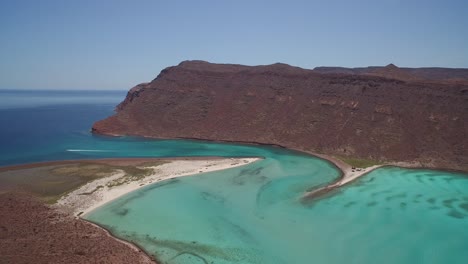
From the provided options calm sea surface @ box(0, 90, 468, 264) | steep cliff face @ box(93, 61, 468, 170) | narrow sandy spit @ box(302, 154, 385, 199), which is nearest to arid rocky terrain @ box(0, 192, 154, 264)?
calm sea surface @ box(0, 90, 468, 264)

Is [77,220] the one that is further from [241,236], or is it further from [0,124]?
[0,124]

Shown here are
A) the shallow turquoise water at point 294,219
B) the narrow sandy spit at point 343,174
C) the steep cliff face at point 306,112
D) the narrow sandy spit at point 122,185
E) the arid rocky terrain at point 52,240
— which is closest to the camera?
the arid rocky terrain at point 52,240

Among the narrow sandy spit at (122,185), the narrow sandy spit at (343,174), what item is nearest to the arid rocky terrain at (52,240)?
the narrow sandy spit at (122,185)

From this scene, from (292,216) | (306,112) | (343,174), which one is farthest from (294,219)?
(306,112)

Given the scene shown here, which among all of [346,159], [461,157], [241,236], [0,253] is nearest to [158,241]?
[241,236]

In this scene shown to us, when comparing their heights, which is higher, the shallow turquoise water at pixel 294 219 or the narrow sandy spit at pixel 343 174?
the narrow sandy spit at pixel 343 174

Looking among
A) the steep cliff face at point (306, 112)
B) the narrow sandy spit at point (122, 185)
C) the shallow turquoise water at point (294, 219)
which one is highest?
the steep cliff face at point (306, 112)

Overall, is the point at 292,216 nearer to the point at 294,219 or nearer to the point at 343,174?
the point at 294,219

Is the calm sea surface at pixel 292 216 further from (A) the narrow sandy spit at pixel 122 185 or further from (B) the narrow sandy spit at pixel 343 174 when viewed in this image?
(A) the narrow sandy spit at pixel 122 185
